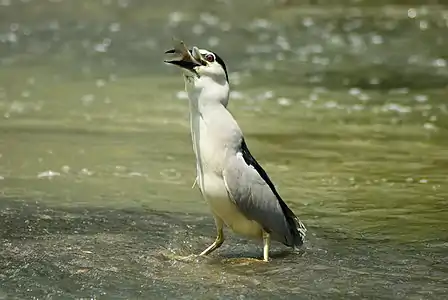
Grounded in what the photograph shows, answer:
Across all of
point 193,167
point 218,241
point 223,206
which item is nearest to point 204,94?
point 223,206

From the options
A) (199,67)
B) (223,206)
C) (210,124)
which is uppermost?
(199,67)

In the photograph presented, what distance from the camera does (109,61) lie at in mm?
15422

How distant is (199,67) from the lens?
5.38 meters

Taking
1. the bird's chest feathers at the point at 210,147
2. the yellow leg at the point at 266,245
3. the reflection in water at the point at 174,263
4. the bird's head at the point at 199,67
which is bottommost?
the reflection in water at the point at 174,263

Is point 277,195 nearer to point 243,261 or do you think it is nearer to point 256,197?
point 256,197

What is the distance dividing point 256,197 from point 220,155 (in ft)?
1.01

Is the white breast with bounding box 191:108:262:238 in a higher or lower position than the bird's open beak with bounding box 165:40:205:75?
lower

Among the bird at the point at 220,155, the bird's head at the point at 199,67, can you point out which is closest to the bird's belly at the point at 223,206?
the bird at the point at 220,155

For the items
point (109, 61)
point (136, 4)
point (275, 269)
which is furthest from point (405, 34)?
point (275, 269)

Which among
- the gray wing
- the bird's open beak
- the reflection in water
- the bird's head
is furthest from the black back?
the bird's open beak

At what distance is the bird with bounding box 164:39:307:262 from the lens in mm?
5359

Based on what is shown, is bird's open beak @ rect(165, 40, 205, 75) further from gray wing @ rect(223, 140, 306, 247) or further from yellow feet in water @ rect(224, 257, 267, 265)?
yellow feet in water @ rect(224, 257, 267, 265)

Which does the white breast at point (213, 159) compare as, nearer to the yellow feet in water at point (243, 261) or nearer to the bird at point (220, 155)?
the bird at point (220, 155)

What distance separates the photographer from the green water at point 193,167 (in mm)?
A: 5258
